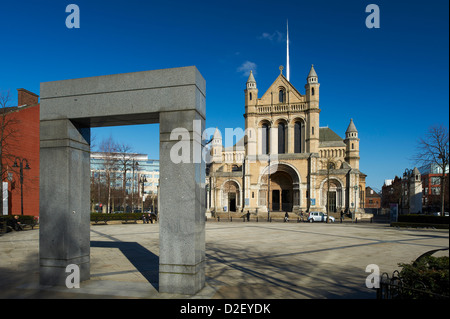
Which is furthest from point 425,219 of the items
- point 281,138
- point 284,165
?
point 281,138

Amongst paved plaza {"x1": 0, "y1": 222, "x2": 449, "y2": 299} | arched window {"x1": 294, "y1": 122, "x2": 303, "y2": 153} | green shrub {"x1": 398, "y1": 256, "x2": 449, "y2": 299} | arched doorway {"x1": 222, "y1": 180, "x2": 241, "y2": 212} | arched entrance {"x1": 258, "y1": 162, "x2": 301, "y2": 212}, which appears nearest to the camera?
green shrub {"x1": 398, "y1": 256, "x2": 449, "y2": 299}

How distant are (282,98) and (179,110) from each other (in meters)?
47.9

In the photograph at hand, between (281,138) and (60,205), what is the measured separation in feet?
153

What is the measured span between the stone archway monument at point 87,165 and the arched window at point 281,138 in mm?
45050

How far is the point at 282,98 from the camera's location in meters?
52.5

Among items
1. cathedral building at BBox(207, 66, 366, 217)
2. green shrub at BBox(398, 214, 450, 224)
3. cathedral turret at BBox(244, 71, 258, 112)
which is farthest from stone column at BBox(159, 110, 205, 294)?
cathedral turret at BBox(244, 71, 258, 112)

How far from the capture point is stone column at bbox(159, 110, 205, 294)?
264 inches

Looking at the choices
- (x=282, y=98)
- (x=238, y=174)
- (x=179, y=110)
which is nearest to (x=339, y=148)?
(x=282, y=98)

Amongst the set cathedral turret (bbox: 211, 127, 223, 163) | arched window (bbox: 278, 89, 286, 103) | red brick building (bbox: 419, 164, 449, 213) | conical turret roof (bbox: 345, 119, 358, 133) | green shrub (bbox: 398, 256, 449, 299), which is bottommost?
red brick building (bbox: 419, 164, 449, 213)

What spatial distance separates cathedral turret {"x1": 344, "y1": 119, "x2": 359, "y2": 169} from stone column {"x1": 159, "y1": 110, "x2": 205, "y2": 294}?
55462 mm

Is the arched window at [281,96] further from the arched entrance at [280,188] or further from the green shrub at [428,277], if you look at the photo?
the green shrub at [428,277]

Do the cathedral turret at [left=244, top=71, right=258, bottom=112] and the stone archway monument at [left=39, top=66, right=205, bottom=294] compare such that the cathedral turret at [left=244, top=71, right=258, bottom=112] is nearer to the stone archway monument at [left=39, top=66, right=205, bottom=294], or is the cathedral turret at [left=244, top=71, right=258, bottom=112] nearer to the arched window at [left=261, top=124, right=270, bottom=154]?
the arched window at [left=261, top=124, right=270, bottom=154]

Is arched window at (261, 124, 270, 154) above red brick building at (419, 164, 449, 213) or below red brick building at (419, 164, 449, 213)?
above
